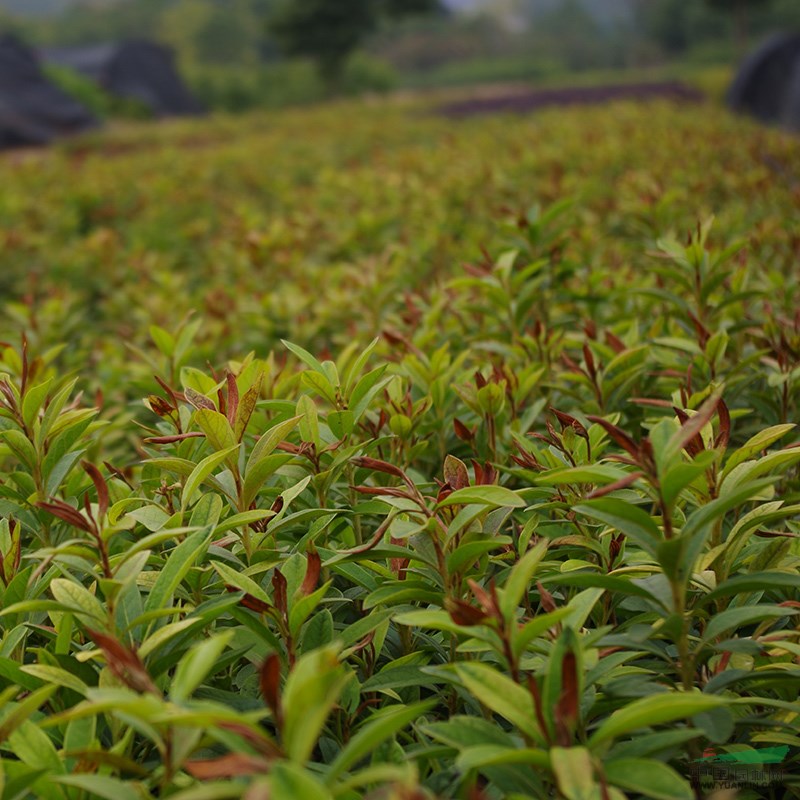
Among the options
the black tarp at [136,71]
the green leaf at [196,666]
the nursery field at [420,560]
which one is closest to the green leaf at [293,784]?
the nursery field at [420,560]

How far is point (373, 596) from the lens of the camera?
1.15 meters

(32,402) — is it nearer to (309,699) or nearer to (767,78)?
(309,699)

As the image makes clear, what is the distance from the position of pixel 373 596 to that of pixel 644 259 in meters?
2.91

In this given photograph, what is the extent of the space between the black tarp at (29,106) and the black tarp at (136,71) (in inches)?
222

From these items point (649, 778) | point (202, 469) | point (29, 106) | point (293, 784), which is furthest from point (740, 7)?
point (293, 784)

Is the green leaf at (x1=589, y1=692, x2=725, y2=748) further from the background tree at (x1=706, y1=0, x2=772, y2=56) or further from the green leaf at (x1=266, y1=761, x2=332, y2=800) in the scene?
A: the background tree at (x1=706, y1=0, x2=772, y2=56)

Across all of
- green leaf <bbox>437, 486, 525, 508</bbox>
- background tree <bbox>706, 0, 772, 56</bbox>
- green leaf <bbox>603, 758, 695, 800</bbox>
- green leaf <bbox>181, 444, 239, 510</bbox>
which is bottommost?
green leaf <bbox>603, 758, 695, 800</bbox>

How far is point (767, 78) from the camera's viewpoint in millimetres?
15758

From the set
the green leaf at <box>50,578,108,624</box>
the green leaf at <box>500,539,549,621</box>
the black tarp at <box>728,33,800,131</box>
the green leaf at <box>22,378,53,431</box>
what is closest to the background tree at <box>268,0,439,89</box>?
the black tarp at <box>728,33,800,131</box>

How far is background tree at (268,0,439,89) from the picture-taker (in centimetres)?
3053

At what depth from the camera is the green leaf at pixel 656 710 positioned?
0.84 metres

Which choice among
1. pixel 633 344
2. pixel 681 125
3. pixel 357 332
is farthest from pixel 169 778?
pixel 681 125

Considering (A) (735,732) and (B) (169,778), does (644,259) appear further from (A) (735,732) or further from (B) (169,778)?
(B) (169,778)

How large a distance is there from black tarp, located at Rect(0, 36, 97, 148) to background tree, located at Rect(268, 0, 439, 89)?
419 inches
